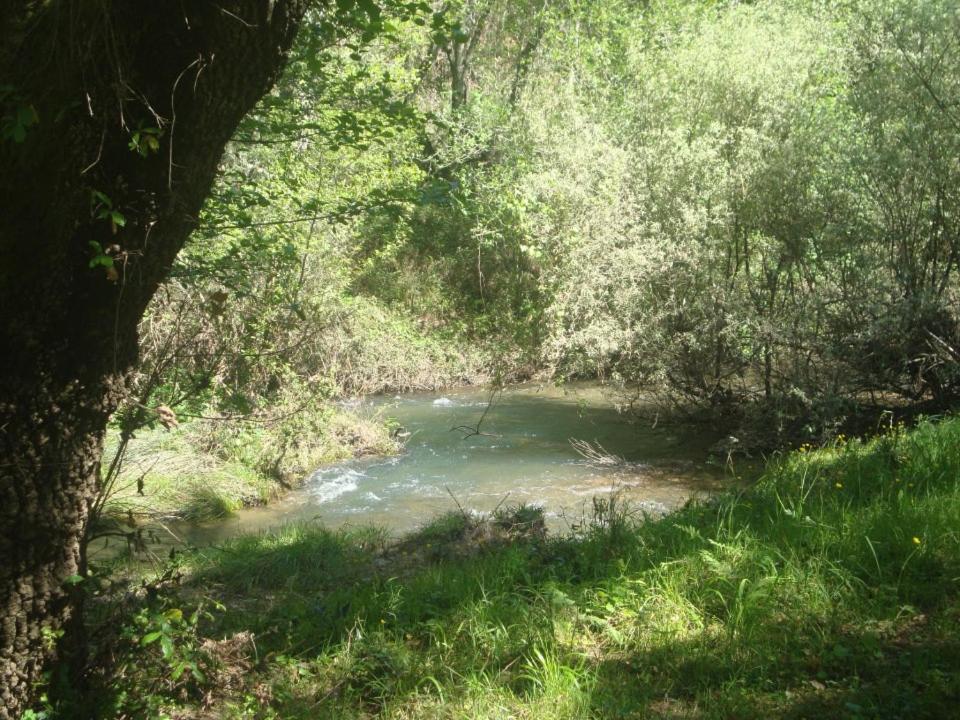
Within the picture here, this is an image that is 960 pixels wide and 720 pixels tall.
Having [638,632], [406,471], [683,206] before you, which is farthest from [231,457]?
[638,632]

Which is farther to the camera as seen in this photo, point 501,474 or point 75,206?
point 501,474

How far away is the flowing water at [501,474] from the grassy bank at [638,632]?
3.16 meters

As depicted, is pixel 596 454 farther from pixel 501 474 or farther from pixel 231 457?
pixel 231 457

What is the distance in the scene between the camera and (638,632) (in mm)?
3641

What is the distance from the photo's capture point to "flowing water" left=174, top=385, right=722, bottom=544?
952 cm

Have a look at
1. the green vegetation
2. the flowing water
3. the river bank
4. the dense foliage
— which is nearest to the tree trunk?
the green vegetation

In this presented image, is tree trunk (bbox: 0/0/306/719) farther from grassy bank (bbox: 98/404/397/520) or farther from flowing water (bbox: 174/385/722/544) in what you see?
grassy bank (bbox: 98/404/397/520)

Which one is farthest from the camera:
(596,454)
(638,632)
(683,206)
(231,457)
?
(683,206)

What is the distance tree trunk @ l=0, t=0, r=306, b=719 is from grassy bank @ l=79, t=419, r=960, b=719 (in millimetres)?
596

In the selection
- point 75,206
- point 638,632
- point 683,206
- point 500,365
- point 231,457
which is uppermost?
point 683,206

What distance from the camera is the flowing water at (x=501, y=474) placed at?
9516 mm

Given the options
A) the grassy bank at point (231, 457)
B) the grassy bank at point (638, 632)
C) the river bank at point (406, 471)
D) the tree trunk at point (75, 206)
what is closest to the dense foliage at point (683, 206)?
the grassy bank at point (231, 457)

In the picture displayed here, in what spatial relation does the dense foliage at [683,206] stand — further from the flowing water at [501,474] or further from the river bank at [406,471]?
the flowing water at [501,474]

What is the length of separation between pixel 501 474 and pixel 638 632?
758 centimetres
